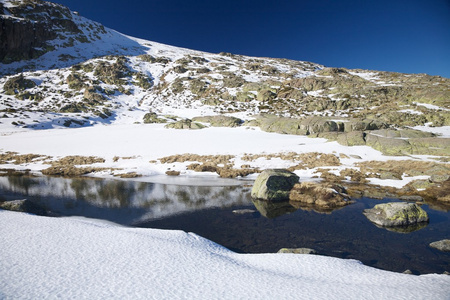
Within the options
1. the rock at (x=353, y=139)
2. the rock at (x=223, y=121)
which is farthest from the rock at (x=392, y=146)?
the rock at (x=223, y=121)

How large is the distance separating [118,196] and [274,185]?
12425 mm

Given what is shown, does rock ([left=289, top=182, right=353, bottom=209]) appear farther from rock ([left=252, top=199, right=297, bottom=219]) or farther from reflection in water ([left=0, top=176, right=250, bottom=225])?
reflection in water ([left=0, top=176, right=250, bottom=225])

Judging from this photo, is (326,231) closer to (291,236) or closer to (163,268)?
(291,236)

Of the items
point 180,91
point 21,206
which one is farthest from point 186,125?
point 180,91

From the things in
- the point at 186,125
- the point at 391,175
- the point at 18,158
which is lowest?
the point at 18,158

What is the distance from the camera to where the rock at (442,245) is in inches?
359

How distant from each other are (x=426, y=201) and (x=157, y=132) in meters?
41.3

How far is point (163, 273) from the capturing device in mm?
4879

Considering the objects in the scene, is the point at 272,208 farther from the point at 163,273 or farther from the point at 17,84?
the point at 17,84

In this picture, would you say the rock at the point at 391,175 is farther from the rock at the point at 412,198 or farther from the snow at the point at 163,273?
the snow at the point at 163,273

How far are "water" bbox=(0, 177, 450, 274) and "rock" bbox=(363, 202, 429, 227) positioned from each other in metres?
0.48

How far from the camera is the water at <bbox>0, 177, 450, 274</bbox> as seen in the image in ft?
29.8

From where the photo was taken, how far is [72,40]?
134 metres

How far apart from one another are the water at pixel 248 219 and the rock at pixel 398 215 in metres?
0.48
